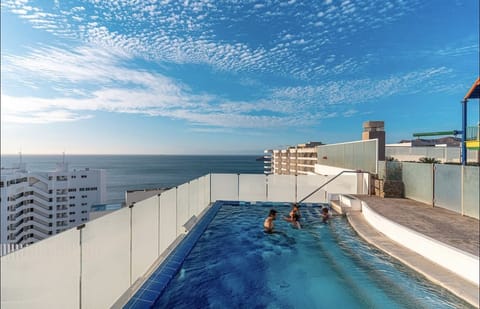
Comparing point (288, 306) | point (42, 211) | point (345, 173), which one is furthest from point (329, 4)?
point (42, 211)

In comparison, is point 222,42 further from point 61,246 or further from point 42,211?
point 42,211

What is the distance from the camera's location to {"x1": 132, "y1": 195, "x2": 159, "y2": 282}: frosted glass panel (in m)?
3.69

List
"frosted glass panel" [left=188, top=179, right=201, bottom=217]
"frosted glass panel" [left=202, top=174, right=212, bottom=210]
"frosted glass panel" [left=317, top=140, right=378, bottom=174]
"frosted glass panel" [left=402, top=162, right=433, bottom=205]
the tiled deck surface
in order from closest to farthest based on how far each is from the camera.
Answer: the tiled deck surface < "frosted glass panel" [left=188, top=179, right=201, bottom=217] < "frosted glass panel" [left=402, top=162, right=433, bottom=205] < "frosted glass panel" [left=202, top=174, right=212, bottom=210] < "frosted glass panel" [left=317, top=140, right=378, bottom=174]

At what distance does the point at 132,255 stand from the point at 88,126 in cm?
4560

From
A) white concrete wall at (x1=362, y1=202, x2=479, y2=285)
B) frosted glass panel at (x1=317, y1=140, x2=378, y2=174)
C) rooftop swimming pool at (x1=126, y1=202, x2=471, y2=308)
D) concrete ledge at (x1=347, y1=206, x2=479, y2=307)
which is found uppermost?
frosted glass panel at (x1=317, y1=140, x2=378, y2=174)

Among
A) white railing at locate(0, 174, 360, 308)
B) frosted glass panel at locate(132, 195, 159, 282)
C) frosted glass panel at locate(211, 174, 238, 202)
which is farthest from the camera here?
frosted glass panel at locate(211, 174, 238, 202)

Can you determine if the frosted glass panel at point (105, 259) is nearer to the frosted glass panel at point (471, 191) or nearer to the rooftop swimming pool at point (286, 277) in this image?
the rooftop swimming pool at point (286, 277)

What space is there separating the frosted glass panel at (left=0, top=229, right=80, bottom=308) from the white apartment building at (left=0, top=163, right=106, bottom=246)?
173 ft

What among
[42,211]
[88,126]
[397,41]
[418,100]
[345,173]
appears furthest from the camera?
[42,211]

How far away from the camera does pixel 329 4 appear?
39.1 feet

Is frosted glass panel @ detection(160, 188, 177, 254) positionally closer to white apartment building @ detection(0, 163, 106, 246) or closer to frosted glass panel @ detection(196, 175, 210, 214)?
frosted glass panel @ detection(196, 175, 210, 214)

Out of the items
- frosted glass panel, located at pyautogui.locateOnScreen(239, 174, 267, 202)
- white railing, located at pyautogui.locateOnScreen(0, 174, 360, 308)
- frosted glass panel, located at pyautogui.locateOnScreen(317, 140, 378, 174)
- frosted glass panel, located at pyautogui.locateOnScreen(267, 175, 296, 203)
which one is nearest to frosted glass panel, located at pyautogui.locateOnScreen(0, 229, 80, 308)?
white railing, located at pyautogui.locateOnScreen(0, 174, 360, 308)

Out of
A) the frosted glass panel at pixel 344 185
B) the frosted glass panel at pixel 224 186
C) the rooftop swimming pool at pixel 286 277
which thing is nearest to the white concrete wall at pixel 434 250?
the rooftop swimming pool at pixel 286 277

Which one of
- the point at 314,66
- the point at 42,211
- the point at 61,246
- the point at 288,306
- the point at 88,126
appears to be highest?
the point at 314,66
